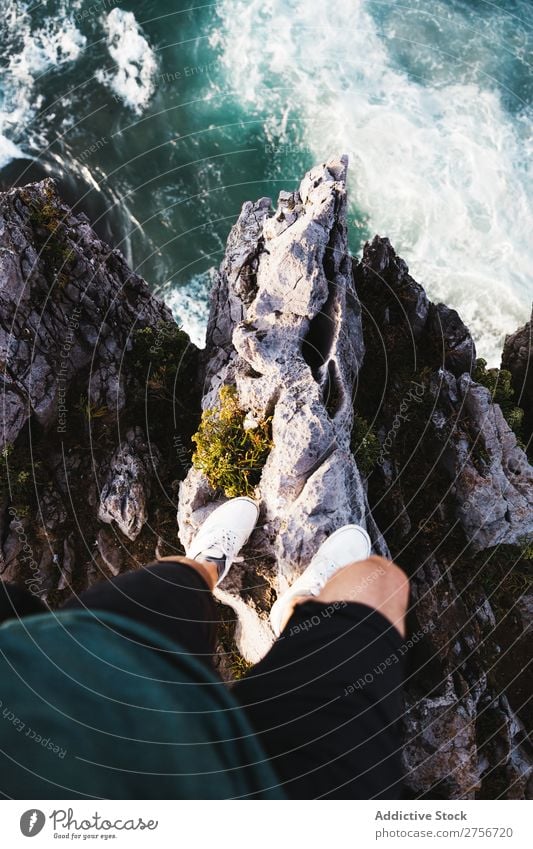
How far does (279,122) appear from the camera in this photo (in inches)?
944

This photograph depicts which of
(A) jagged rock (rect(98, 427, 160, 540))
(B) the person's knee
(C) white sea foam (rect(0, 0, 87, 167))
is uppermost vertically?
(C) white sea foam (rect(0, 0, 87, 167))

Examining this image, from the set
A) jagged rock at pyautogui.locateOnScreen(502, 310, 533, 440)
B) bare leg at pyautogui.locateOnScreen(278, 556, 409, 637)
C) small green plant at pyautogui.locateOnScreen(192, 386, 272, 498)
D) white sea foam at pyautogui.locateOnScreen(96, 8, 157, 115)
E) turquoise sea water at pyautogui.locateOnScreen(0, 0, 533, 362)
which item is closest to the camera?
bare leg at pyautogui.locateOnScreen(278, 556, 409, 637)

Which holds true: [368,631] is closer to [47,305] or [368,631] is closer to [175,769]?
[175,769]

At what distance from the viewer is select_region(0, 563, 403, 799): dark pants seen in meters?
6.39

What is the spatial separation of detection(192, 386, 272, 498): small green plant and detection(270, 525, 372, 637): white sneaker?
2.30 metres

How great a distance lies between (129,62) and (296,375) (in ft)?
75.0

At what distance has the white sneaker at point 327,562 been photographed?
29.8ft

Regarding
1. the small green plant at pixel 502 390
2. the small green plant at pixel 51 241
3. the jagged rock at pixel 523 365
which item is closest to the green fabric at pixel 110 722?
the small green plant at pixel 51 241

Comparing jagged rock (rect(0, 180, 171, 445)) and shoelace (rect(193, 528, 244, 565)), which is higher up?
jagged rock (rect(0, 180, 171, 445))

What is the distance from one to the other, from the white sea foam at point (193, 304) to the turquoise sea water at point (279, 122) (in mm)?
97

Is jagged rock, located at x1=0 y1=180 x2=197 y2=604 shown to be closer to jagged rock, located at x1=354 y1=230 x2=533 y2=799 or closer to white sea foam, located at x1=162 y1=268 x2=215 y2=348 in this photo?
jagged rock, located at x1=354 y1=230 x2=533 y2=799

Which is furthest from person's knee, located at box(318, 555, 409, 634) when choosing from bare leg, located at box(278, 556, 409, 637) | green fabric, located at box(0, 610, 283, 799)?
green fabric, located at box(0, 610, 283, 799)

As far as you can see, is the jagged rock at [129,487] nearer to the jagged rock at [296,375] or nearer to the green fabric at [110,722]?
the jagged rock at [296,375]

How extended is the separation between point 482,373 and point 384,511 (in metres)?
6.40
